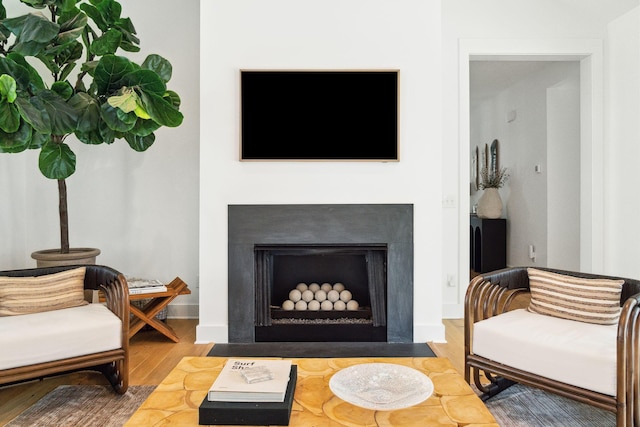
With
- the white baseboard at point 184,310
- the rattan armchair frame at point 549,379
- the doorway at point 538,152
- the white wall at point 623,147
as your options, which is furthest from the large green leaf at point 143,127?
the doorway at point 538,152

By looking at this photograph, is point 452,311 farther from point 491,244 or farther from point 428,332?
point 491,244

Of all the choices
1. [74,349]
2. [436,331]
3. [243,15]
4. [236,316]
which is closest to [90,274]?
[74,349]

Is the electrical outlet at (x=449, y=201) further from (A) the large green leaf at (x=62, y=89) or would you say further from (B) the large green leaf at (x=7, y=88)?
(B) the large green leaf at (x=7, y=88)

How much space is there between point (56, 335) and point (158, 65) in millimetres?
1810

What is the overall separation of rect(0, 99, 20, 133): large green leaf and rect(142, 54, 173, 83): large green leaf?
90cm

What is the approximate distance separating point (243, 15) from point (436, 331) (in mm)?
2667

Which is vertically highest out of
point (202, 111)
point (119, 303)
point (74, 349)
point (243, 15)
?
point (243, 15)

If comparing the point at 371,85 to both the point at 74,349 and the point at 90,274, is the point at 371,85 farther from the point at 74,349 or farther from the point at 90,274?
the point at 74,349

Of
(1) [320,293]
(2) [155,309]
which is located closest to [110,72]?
(2) [155,309]

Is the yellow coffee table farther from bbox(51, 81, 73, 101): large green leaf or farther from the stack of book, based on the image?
bbox(51, 81, 73, 101): large green leaf

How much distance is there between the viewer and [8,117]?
2.39m

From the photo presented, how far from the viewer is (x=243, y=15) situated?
334cm

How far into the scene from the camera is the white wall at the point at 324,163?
3.35m

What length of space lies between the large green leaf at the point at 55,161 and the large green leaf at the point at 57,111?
0.62ft
